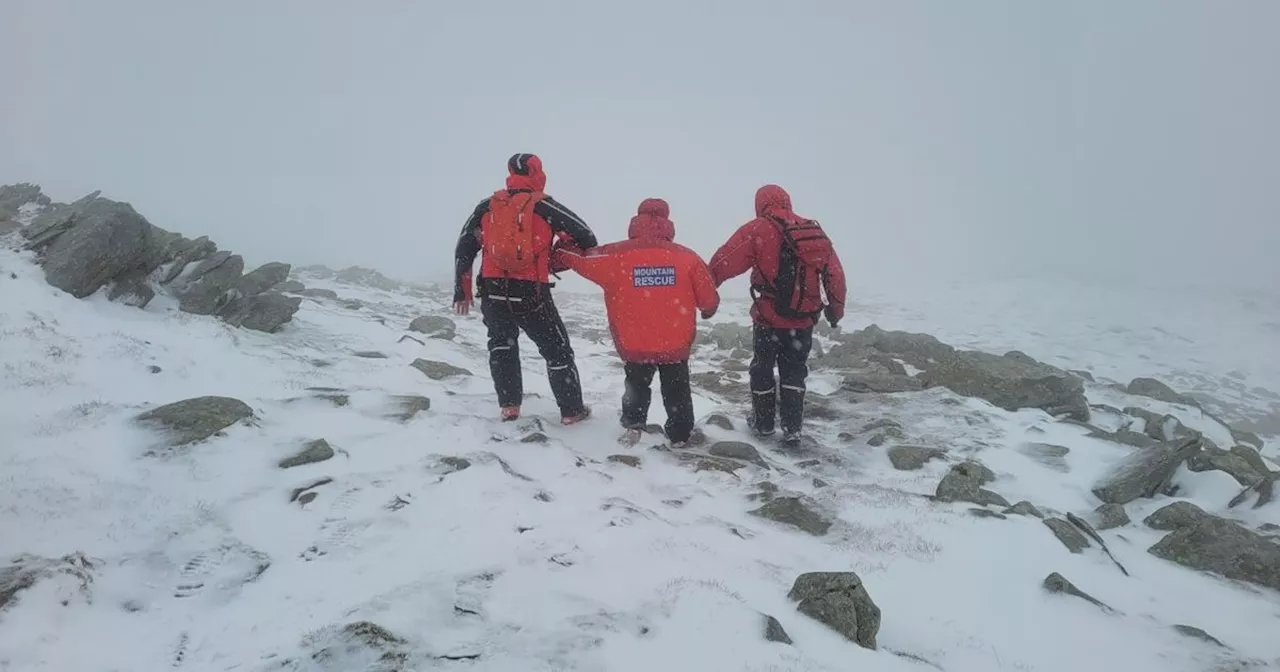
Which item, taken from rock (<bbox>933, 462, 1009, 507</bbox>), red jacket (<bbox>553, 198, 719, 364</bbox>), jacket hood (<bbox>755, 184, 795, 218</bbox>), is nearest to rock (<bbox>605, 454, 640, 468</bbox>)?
red jacket (<bbox>553, 198, 719, 364</bbox>)

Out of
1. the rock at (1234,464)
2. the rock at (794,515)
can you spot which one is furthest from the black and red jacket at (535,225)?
the rock at (1234,464)

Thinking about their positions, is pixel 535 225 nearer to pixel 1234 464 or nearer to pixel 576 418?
pixel 576 418

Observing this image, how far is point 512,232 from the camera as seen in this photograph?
7184 millimetres

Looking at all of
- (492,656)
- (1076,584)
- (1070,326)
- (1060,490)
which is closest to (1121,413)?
(1060,490)

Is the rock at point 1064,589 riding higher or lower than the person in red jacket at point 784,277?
lower

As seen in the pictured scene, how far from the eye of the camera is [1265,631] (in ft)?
16.4

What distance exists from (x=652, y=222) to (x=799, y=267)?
6.37 feet

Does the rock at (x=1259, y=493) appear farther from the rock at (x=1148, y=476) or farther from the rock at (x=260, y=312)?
the rock at (x=260, y=312)

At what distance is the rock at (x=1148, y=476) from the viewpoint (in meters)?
7.70

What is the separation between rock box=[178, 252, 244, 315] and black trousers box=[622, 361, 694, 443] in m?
7.75

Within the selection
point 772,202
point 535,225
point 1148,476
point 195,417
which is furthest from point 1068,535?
point 195,417

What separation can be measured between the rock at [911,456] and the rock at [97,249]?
11727 millimetres

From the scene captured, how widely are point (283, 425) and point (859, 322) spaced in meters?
37.6

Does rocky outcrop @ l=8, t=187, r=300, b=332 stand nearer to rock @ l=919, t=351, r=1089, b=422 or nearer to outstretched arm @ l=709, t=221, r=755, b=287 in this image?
outstretched arm @ l=709, t=221, r=755, b=287
